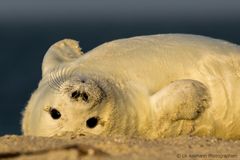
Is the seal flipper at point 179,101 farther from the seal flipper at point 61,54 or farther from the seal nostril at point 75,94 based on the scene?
the seal flipper at point 61,54

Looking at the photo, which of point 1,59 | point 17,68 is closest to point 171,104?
point 17,68

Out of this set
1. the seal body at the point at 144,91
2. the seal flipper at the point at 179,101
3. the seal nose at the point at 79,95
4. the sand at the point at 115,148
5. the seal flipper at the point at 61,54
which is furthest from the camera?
the seal flipper at the point at 61,54

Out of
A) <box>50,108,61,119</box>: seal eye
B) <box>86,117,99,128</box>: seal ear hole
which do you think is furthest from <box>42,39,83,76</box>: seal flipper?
<box>86,117,99,128</box>: seal ear hole

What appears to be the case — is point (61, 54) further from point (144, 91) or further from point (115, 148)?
point (115, 148)

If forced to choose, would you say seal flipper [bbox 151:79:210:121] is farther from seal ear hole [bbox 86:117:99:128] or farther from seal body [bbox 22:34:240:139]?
seal ear hole [bbox 86:117:99:128]

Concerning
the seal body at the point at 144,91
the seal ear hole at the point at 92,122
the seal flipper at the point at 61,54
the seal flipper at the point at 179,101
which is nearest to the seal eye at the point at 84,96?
the seal body at the point at 144,91
